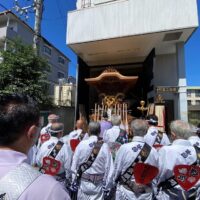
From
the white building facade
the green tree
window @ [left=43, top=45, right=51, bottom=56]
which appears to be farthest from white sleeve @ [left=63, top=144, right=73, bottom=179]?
window @ [left=43, top=45, right=51, bottom=56]

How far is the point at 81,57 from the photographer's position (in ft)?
39.4

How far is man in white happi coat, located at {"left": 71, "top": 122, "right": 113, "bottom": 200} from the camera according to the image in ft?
10.3

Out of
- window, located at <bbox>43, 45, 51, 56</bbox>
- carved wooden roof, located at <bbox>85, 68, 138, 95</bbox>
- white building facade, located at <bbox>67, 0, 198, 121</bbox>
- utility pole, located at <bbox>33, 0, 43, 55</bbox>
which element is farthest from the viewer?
window, located at <bbox>43, 45, 51, 56</bbox>

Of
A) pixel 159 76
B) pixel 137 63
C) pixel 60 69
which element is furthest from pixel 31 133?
pixel 60 69

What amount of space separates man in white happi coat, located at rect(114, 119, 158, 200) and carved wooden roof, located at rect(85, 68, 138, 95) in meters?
8.19

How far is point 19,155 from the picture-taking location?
109 cm

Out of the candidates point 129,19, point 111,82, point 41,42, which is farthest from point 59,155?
point 41,42

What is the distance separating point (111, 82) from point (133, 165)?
9.02 m

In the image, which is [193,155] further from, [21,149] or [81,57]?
[81,57]

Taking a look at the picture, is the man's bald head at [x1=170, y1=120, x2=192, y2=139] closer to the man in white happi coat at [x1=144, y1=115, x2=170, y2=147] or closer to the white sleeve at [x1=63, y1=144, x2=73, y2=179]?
the man in white happi coat at [x1=144, y1=115, x2=170, y2=147]

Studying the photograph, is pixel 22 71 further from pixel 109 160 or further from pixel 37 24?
pixel 109 160

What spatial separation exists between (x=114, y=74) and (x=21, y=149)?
10.1 metres

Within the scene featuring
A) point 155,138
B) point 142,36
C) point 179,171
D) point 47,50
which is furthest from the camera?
point 47,50

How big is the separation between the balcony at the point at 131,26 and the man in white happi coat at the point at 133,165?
23.3ft
